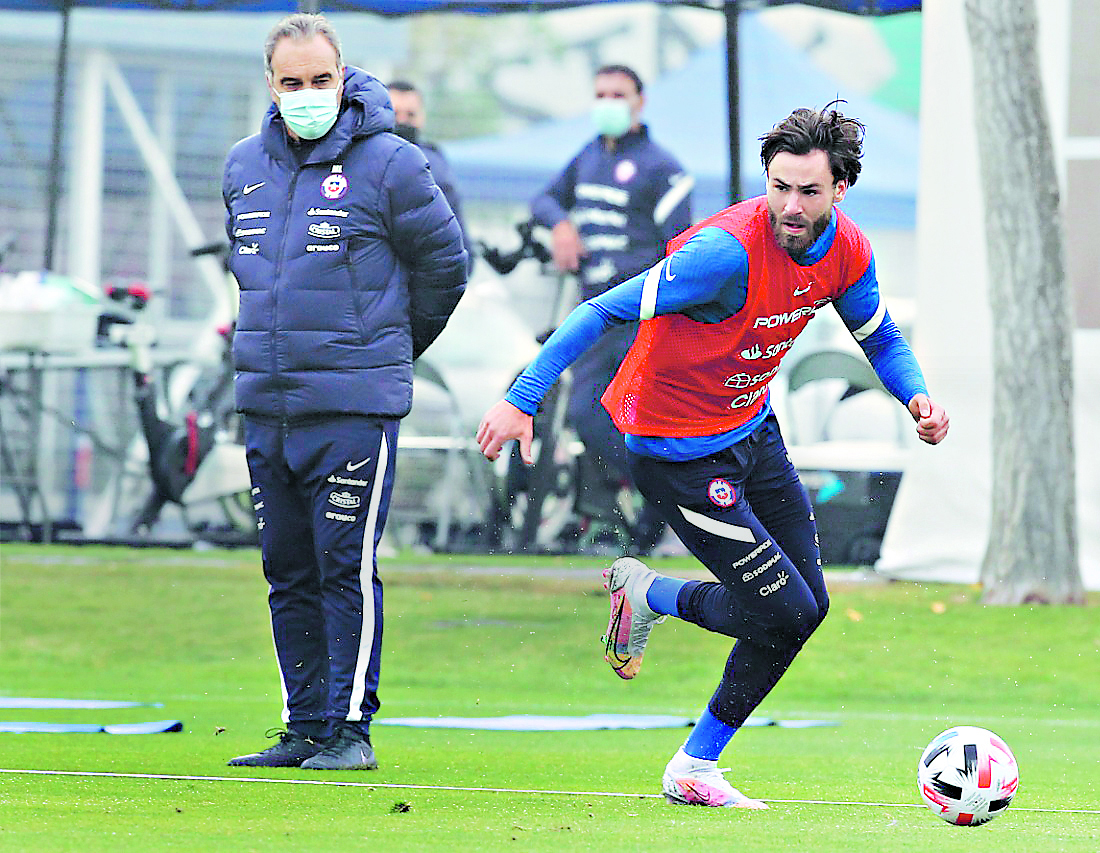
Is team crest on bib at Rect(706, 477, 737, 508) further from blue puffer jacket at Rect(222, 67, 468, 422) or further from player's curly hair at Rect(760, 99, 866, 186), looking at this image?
blue puffer jacket at Rect(222, 67, 468, 422)

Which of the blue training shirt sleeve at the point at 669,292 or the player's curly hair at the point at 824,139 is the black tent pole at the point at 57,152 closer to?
the blue training shirt sleeve at the point at 669,292

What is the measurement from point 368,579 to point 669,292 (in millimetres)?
1496

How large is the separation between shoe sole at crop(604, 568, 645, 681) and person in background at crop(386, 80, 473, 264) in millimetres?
4905

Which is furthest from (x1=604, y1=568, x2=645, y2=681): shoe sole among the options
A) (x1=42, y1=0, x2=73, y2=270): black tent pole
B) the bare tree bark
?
(x1=42, y1=0, x2=73, y2=270): black tent pole

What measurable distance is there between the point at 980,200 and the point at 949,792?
22.3 feet

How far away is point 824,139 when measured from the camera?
17.2 ft

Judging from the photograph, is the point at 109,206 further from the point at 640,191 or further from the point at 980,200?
the point at 980,200

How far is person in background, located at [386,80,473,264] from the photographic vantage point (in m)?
11.2

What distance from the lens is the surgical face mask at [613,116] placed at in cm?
1188

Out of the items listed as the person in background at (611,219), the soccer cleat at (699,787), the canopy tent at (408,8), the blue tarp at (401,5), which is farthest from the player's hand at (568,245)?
the soccer cleat at (699,787)

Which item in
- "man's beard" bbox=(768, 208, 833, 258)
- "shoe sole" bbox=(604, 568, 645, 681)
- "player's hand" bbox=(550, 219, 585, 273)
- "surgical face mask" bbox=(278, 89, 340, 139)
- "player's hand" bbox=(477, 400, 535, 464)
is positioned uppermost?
"player's hand" bbox=(550, 219, 585, 273)

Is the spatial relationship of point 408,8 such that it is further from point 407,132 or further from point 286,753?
point 286,753

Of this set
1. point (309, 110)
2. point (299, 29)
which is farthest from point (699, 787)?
point (299, 29)

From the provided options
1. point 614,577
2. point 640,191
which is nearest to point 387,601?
point 640,191
